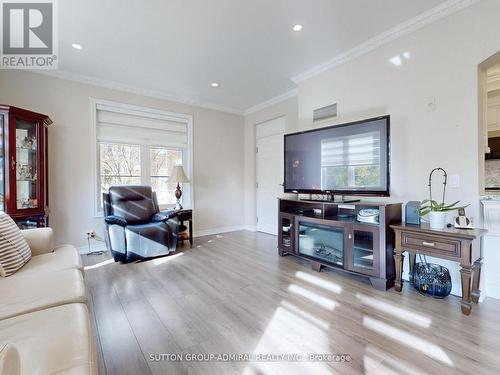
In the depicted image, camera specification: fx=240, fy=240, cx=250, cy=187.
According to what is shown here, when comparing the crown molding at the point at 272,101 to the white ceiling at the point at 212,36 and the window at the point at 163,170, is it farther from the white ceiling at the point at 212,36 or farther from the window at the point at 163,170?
the window at the point at 163,170

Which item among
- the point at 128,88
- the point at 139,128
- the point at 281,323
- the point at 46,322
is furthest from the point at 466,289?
the point at 128,88

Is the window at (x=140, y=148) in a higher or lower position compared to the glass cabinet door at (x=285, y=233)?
higher

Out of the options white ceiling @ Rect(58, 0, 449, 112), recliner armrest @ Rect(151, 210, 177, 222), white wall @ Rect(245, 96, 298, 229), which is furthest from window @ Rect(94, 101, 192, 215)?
white wall @ Rect(245, 96, 298, 229)

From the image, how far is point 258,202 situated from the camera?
5098 mm

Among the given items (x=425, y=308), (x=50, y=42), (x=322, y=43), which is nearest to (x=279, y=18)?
(x=322, y=43)

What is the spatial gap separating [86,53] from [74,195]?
1.93 m

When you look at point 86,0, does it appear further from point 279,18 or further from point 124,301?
point 124,301

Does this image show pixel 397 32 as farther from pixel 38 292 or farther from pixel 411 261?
pixel 38 292

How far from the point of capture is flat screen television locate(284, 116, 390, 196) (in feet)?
8.05

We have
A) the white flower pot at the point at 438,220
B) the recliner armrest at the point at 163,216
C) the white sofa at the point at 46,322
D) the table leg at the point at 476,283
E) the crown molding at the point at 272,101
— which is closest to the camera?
the white sofa at the point at 46,322

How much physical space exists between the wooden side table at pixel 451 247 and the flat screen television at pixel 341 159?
1.59 ft

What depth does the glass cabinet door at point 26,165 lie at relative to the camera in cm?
283

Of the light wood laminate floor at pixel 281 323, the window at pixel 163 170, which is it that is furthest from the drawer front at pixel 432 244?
the window at pixel 163 170

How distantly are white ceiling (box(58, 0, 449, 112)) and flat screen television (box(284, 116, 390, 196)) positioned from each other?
0.99m
